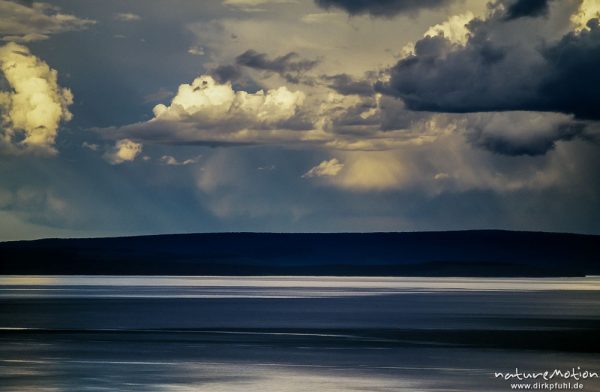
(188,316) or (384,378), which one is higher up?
(188,316)

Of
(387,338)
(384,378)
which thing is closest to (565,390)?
(384,378)

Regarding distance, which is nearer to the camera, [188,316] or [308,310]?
[188,316]

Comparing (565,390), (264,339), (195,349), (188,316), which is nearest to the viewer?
(565,390)

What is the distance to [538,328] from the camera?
189ft

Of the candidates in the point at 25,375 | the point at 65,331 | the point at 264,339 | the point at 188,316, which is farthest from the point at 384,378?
the point at 188,316

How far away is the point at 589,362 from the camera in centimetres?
3972

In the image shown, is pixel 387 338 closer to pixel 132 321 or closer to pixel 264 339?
pixel 264 339

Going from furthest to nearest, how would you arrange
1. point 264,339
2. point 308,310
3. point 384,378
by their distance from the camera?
1. point 308,310
2. point 264,339
3. point 384,378

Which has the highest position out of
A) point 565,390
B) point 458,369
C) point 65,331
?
point 65,331

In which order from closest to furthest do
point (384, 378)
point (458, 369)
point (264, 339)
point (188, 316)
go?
point (384, 378)
point (458, 369)
point (264, 339)
point (188, 316)

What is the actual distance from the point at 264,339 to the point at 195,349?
5.64 metres

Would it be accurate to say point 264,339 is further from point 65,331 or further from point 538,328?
point 538,328

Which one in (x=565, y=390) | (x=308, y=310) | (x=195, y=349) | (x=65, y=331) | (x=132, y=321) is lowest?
(x=565, y=390)

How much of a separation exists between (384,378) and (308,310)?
3947 cm
